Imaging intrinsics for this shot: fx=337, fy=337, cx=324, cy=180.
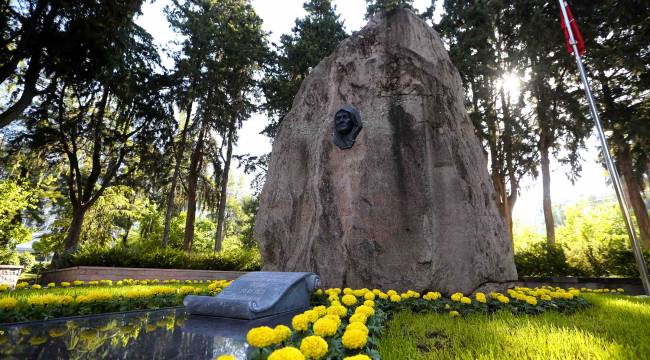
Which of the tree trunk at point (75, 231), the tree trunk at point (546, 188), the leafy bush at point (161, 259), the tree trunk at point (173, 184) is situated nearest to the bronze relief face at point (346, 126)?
the leafy bush at point (161, 259)

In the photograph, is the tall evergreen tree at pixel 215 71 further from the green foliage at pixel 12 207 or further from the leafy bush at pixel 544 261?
the leafy bush at pixel 544 261

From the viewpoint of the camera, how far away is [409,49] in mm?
6328

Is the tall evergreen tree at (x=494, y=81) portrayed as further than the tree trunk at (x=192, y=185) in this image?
No

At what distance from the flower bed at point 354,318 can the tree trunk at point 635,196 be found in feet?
40.3

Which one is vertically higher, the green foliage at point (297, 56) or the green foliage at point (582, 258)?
the green foliage at point (297, 56)

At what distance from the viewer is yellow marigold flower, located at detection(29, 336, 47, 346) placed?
306 centimetres

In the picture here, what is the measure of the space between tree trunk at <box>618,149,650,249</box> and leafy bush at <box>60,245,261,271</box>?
1612 cm

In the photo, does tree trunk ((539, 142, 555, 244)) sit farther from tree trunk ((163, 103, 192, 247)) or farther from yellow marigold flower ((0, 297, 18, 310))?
yellow marigold flower ((0, 297, 18, 310))

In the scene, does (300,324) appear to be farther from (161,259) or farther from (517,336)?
(161,259)

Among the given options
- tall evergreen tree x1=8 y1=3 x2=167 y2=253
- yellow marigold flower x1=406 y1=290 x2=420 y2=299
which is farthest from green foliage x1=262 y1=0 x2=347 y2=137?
yellow marigold flower x1=406 y1=290 x2=420 y2=299

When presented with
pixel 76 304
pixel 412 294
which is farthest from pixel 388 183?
pixel 76 304

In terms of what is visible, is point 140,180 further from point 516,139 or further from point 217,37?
point 516,139

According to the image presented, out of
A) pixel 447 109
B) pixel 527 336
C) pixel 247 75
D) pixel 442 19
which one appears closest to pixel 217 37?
pixel 247 75

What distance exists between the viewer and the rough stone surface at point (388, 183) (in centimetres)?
529
